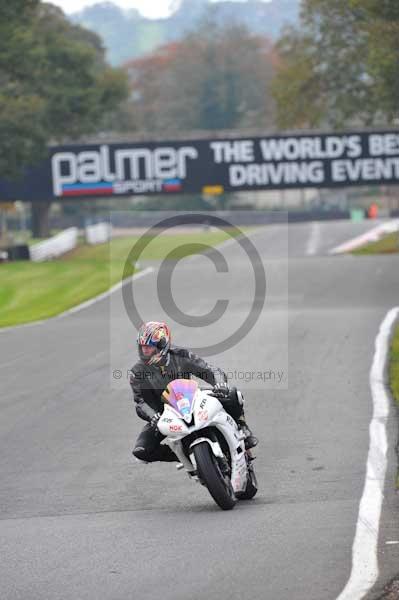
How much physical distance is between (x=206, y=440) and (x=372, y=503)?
1449 mm

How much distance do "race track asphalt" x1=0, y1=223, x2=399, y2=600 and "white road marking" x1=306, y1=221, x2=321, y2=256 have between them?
26.9 m

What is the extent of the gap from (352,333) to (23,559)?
50.5 feet

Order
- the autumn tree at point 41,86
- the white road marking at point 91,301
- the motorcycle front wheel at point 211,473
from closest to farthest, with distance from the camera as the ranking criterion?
the motorcycle front wheel at point 211,473 → the white road marking at point 91,301 → the autumn tree at point 41,86

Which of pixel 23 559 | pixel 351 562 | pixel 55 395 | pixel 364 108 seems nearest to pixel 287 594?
pixel 351 562

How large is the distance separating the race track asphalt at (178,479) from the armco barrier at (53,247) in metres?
28.1

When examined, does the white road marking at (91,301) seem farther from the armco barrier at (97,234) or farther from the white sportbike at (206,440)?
the armco barrier at (97,234)

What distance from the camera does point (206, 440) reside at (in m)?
9.80

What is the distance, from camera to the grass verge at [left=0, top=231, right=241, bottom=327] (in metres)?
33.8

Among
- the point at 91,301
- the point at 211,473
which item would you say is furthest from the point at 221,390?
the point at 91,301

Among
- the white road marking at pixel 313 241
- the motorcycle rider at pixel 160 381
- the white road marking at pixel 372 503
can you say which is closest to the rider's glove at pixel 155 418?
the motorcycle rider at pixel 160 381

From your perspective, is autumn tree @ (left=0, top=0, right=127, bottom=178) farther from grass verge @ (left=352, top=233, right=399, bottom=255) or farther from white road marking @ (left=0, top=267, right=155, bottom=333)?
grass verge @ (left=352, top=233, right=399, bottom=255)

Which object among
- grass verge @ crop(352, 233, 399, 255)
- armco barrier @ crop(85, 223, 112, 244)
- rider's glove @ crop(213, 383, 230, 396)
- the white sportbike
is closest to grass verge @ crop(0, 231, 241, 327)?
armco barrier @ crop(85, 223, 112, 244)

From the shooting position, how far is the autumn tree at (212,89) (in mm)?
121562

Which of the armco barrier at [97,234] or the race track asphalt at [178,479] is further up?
the race track asphalt at [178,479]
